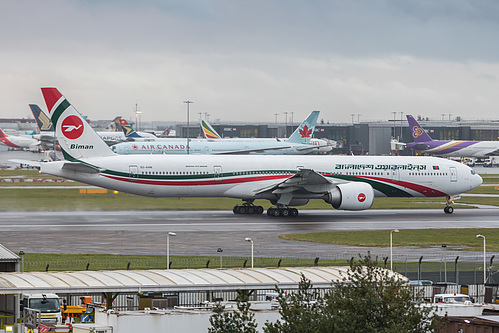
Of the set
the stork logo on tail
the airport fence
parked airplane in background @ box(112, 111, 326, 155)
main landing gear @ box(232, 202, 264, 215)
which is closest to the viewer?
the airport fence

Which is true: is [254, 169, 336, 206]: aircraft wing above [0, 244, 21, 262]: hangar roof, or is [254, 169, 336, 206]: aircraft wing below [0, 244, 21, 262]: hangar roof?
above

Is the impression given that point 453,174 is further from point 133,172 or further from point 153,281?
point 153,281

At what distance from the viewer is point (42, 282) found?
961 inches

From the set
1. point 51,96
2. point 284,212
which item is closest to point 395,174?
point 284,212

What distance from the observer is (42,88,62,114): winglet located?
197ft

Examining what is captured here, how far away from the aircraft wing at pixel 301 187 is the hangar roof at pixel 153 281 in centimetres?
3199

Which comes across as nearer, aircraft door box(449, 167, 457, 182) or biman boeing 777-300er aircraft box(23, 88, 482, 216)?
biman boeing 777-300er aircraft box(23, 88, 482, 216)

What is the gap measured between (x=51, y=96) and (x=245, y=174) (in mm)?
15530

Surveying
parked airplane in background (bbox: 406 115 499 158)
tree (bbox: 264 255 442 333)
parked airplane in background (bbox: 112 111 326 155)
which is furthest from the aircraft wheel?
parked airplane in background (bbox: 406 115 499 158)

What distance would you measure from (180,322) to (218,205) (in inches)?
1812

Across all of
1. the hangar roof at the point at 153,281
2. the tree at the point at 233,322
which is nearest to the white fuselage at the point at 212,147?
the hangar roof at the point at 153,281

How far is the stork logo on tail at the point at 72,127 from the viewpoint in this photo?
60125 millimetres

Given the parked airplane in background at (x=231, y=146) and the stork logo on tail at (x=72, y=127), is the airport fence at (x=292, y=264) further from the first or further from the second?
the parked airplane in background at (x=231, y=146)

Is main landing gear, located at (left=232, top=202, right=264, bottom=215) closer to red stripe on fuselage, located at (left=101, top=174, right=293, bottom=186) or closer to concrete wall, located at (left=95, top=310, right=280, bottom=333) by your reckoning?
red stripe on fuselage, located at (left=101, top=174, right=293, bottom=186)
